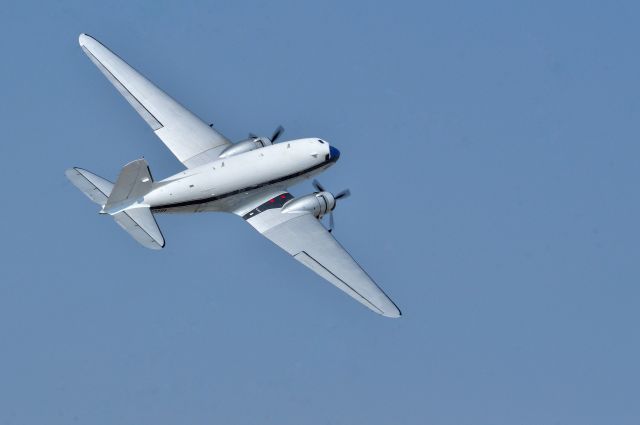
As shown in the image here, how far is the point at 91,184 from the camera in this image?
8044 cm

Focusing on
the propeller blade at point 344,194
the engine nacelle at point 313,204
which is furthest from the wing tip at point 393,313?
the propeller blade at point 344,194

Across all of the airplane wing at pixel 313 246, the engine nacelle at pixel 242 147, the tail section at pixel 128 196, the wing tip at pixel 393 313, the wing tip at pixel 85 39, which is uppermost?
the wing tip at pixel 85 39

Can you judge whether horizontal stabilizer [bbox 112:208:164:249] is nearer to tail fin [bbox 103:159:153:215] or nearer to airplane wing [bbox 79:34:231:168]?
tail fin [bbox 103:159:153:215]

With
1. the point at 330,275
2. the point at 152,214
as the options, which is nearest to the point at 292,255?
the point at 330,275

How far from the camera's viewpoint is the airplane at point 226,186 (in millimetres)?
78938

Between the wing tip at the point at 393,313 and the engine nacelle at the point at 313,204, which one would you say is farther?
the engine nacelle at the point at 313,204

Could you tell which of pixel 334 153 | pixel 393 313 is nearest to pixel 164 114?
pixel 334 153

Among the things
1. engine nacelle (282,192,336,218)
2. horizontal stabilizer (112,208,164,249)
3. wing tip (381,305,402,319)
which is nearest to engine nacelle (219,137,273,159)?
engine nacelle (282,192,336,218)

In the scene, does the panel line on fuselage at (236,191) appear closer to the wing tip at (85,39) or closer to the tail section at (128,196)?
the tail section at (128,196)

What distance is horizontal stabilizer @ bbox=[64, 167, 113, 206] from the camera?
80.0m

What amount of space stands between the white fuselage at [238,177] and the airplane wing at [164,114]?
3.43 metres

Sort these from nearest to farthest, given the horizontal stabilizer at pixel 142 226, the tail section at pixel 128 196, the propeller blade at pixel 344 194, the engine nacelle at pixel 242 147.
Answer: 1. the horizontal stabilizer at pixel 142 226
2. the tail section at pixel 128 196
3. the propeller blade at pixel 344 194
4. the engine nacelle at pixel 242 147

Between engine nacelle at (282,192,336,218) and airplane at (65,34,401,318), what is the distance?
63mm

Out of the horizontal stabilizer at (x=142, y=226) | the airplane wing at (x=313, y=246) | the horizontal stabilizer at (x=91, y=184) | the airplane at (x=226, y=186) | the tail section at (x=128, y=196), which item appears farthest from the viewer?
the horizontal stabilizer at (x=91, y=184)
